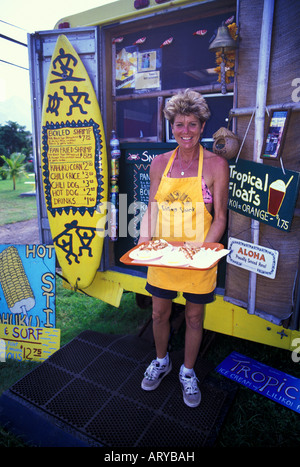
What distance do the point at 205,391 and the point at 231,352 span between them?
27.1 inches

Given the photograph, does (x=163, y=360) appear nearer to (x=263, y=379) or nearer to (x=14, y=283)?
(x=263, y=379)

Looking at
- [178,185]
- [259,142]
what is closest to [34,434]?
[178,185]

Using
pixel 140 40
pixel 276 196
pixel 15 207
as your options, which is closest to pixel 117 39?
pixel 140 40

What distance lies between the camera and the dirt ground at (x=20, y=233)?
7.62 meters

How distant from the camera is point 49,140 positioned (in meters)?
3.45

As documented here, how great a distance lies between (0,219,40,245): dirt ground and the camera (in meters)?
7.62

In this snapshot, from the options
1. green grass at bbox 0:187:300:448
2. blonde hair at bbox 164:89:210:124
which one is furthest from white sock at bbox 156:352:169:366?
blonde hair at bbox 164:89:210:124

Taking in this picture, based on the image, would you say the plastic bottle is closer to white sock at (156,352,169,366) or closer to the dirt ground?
white sock at (156,352,169,366)

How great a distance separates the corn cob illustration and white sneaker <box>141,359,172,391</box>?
1.26m

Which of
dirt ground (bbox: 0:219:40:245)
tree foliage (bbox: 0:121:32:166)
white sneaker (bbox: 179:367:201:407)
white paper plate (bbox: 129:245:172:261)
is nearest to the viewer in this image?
white paper plate (bbox: 129:245:172:261)

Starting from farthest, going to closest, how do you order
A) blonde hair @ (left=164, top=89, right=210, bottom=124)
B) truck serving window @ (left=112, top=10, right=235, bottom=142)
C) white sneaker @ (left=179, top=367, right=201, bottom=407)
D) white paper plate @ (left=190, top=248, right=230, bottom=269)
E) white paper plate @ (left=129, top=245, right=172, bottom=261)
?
truck serving window @ (left=112, top=10, right=235, bottom=142) → white sneaker @ (left=179, top=367, right=201, bottom=407) → blonde hair @ (left=164, top=89, right=210, bottom=124) → white paper plate @ (left=129, top=245, right=172, bottom=261) → white paper plate @ (left=190, top=248, right=230, bottom=269)

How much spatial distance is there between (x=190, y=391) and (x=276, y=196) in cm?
155

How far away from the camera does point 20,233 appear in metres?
8.39
